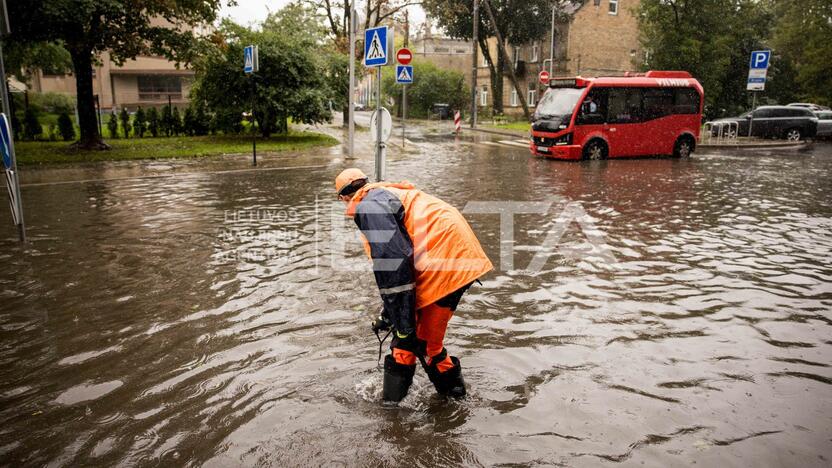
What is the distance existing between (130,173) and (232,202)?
5.25m

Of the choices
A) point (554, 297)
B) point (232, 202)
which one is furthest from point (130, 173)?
point (554, 297)

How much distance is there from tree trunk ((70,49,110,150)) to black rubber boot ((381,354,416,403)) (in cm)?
1870

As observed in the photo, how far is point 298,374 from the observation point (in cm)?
457

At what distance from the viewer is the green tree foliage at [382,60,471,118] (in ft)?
186

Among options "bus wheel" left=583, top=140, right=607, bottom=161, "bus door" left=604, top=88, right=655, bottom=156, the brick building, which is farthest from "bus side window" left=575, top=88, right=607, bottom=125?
the brick building

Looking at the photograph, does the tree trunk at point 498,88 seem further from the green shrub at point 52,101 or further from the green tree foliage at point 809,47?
the green shrub at point 52,101

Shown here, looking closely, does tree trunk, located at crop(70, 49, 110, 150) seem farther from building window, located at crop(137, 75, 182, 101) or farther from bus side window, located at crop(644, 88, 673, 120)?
building window, located at crop(137, 75, 182, 101)

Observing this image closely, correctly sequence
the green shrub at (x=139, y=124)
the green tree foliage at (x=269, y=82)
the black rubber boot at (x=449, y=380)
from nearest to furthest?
1. the black rubber boot at (x=449, y=380)
2. the green tree foliage at (x=269, y=82)
3. the green shrub at (x=139, y=124)

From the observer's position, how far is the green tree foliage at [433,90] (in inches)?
2233

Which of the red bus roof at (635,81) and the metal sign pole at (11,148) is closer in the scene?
the metal sign pole at (11,148)

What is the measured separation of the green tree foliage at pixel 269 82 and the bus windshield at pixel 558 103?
881cm

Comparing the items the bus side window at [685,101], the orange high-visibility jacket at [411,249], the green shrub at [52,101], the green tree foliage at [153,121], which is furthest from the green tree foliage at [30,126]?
the orange high-visibility jacket at [411,249]

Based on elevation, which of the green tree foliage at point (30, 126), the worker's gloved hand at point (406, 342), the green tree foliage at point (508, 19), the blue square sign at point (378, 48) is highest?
the green tree foliage at point (508, 19)

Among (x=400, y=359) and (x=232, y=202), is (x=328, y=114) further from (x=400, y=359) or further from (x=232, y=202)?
(x=400, y=359)
